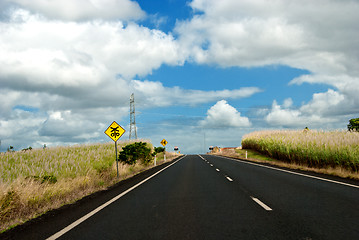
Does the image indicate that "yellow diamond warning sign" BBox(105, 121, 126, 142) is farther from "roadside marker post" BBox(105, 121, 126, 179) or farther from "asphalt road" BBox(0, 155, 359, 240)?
"asphalt road" BBox(0, 155, 359, 240)

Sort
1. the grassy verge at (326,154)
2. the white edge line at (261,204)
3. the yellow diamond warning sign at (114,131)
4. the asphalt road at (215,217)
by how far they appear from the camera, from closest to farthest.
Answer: the asphalt road at (215,217) < the white edge line at (261,204) < the grassy verge at (326,154) < the yellow diamond warning sign at (114,131)

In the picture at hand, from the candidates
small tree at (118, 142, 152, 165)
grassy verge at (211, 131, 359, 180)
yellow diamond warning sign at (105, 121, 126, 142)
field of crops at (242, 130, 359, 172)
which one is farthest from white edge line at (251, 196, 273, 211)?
small tree at (118, 142, 152, 165)

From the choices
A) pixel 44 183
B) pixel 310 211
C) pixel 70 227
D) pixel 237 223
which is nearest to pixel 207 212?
pixel 237 223

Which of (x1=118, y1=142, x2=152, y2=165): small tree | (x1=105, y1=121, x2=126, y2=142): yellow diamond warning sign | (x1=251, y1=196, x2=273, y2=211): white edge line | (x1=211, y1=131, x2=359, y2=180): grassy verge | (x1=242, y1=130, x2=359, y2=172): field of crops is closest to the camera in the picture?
(x1=251, y1=196, x2=273, y2=211): white edge line

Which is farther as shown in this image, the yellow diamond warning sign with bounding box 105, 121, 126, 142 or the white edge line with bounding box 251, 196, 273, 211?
the yellow diamond warning sign with bounding box 105, 121, 126, 142

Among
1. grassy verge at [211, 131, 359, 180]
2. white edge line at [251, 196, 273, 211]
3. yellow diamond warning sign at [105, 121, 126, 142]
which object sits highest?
yellow diamond warning sign at [105, 121, 126, 142]

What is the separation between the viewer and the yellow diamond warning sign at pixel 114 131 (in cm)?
1575

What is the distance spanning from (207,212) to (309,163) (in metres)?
15.5

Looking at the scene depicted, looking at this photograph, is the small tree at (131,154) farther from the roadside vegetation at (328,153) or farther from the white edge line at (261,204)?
the white edge line at (261,204)

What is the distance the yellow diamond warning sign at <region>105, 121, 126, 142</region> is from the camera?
15750 millimetres

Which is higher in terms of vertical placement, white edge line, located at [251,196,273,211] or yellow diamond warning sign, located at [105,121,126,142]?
yellow diamond warning sign, located at [105,121,126,142]

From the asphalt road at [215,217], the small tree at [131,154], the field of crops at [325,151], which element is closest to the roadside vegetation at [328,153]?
the field of crops at [325,151]

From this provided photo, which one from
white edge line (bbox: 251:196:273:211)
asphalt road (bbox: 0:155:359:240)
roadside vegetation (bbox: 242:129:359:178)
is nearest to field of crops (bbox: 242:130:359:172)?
roadside vegetation (bbox: 242:129:359:178)

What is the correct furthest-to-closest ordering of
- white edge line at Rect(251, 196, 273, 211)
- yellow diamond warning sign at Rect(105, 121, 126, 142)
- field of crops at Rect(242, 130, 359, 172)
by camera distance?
1. yellow diamond warning sign at Rect(105, 121, 126, 142)
2. field of crops at Rect(242, 130, 359, 172)
3. white edge line at Rect(251, 196, 273, 211)
